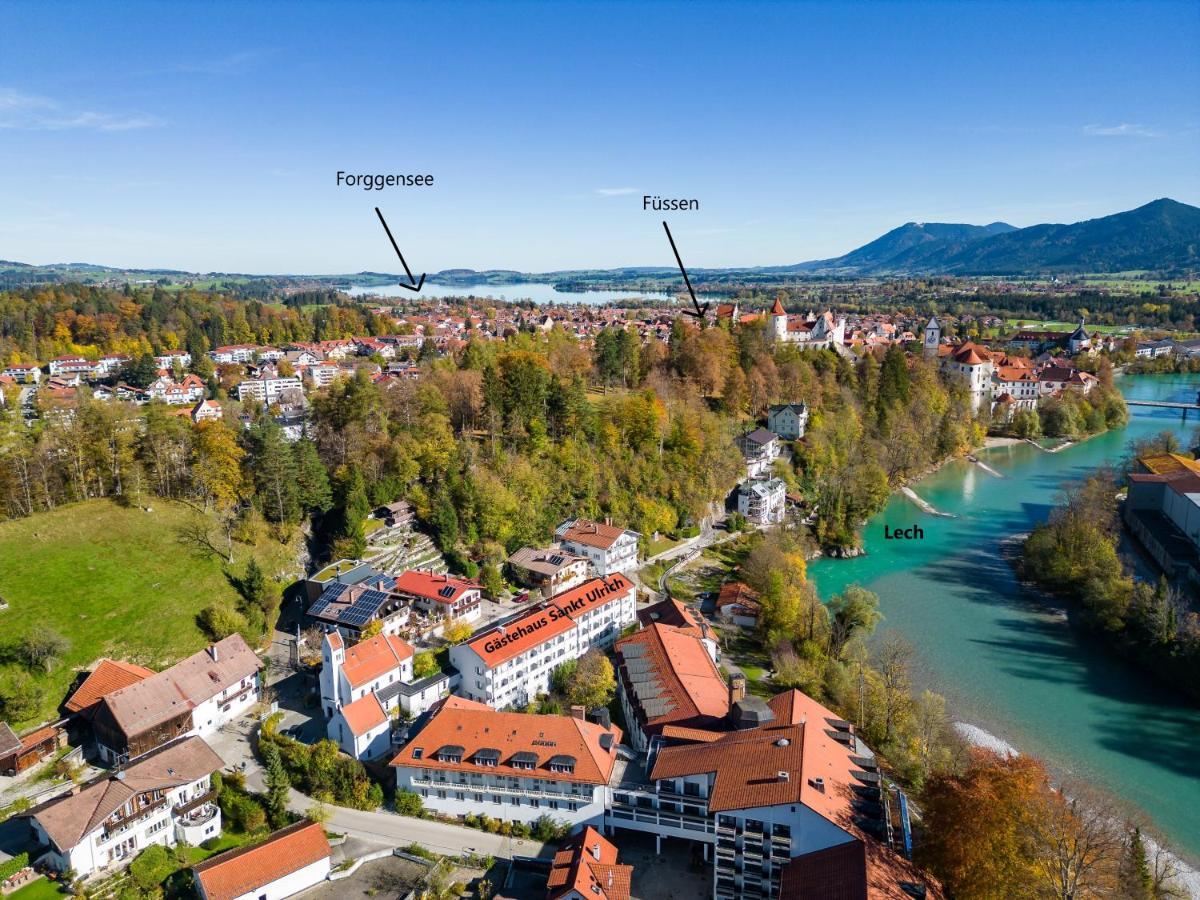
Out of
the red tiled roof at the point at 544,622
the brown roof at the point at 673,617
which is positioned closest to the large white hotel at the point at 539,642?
the red tiled roof at the point at 544,622

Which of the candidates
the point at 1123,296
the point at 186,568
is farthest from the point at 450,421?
the point at 1123,296

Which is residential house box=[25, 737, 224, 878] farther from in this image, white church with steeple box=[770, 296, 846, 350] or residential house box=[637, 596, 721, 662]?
white church with steeple box=[770, 296, 846, 350]

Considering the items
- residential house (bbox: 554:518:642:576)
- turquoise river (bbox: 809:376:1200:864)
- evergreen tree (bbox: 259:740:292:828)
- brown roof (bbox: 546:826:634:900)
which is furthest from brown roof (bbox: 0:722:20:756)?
turquoise river (bbox: 809:376:1200:864)

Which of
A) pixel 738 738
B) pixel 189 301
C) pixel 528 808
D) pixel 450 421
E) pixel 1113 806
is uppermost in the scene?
pixel 189 301

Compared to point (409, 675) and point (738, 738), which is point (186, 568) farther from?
point (738, 738)

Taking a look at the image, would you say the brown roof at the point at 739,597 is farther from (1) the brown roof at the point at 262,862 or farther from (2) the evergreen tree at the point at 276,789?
(1) the brown roof at the point at 262,862

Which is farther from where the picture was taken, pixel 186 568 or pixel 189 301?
pixel 189 301

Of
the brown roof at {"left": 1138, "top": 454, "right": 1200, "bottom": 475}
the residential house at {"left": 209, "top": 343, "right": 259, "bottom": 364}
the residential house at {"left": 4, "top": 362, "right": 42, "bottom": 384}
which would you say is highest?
the residential house at {"left": 209, "top": 343, "right": 259, "bottom": 364}

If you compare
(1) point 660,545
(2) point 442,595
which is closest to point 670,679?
(2) point 442,595
